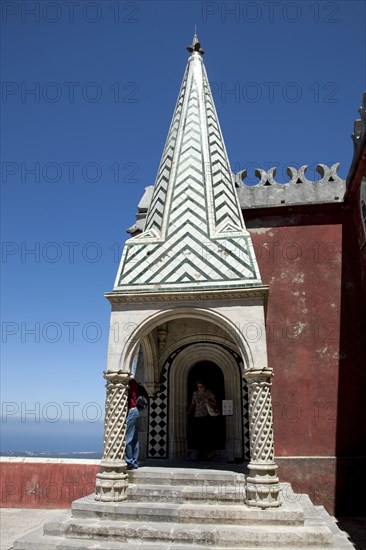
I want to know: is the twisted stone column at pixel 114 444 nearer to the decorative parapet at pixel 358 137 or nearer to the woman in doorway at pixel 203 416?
the woman in doorway at pixel 203 416

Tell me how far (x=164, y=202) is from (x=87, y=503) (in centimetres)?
542

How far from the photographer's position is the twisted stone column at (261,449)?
590 centimetres

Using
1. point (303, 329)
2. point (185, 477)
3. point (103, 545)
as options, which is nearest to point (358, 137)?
point (303, 329)

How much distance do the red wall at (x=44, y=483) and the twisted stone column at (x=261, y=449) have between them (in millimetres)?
4134

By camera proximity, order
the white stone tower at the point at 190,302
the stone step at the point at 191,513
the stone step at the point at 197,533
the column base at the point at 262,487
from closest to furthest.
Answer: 1. the stone step at the point at 197,533
2. the stone step at the point at 191,513
3. the column base at the point at 262,487
4. the white stone tower at the point at 190,302

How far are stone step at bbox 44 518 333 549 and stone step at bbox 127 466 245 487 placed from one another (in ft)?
2.72

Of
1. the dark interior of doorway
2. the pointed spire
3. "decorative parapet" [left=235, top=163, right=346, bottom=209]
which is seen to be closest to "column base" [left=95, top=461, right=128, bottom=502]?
the dark interior of doorway

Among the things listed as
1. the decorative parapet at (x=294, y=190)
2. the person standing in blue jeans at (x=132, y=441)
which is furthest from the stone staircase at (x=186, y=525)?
the decorative parapet at (x=294, y=190)

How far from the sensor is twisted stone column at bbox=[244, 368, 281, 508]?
232 inches

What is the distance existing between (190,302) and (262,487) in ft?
9.15

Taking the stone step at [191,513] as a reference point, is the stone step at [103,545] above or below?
below

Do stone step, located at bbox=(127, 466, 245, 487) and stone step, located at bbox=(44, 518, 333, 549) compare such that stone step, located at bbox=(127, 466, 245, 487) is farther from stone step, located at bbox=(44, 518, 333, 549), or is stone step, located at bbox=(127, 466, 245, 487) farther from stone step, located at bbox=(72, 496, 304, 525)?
stone step, located at bbox=(44, 518, 333, 549)

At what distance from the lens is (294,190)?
10602mm

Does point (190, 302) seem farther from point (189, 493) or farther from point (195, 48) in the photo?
point (195, 48)
